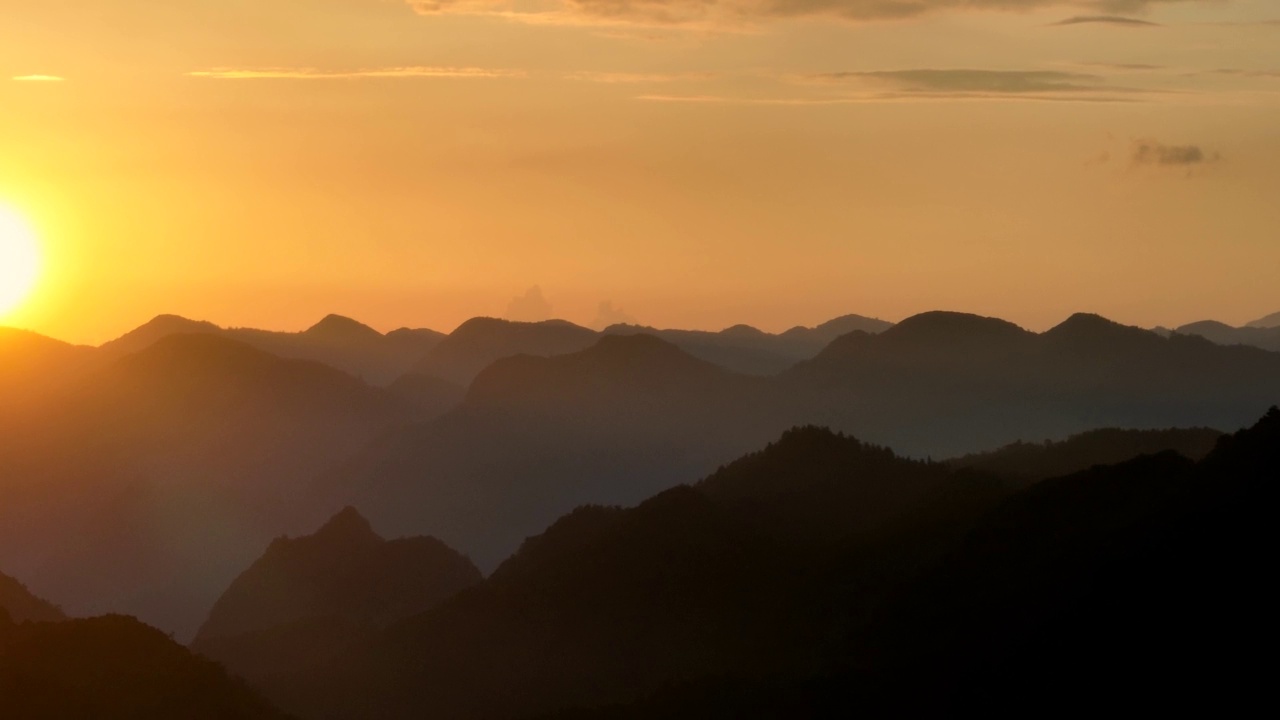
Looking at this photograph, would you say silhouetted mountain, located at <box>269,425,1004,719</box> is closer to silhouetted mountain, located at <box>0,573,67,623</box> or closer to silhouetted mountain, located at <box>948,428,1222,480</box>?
silhouetted mountain, located at <box>948,428,1222,480</box>

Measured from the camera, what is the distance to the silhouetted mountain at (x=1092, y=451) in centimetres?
16888

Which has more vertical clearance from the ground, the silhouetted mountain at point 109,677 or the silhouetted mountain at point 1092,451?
the silhouetted mountain at point 1092,451

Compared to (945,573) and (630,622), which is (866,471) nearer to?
(630,622)

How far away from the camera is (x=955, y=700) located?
3499 inches

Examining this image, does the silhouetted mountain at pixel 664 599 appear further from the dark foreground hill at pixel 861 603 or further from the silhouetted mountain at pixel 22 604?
the silhouetted mountain at pixel 22 604

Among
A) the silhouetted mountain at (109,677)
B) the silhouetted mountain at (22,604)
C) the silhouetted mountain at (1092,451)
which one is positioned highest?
the silhouetted mountain at (1092,451)

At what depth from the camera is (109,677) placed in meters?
101

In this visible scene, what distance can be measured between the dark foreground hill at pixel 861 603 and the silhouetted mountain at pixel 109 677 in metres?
27.3

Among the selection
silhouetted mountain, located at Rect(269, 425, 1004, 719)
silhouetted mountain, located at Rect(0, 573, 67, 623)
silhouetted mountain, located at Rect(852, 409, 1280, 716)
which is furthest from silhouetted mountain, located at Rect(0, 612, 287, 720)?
silhouetted mountain, located at Rect(0, 573, 67, 623)

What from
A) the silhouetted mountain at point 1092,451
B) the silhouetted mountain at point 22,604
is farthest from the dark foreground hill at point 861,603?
the silhouetted mountain at point 22,604

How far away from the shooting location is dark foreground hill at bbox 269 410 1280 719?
8319cm

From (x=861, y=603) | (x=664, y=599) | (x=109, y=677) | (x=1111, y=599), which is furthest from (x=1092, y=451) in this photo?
(x=109, y=677)

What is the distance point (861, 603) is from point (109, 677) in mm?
59562

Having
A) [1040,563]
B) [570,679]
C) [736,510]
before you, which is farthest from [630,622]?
[1040,563]
